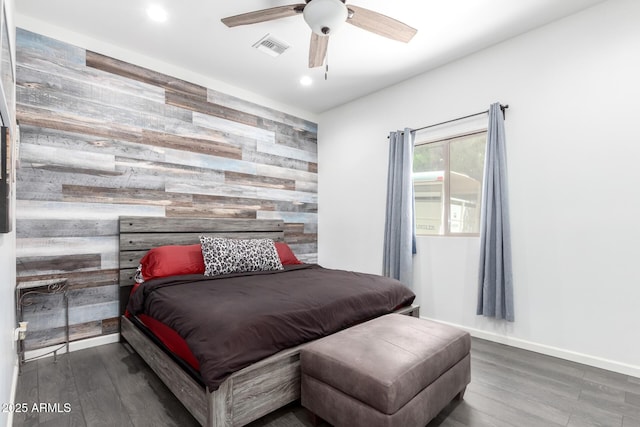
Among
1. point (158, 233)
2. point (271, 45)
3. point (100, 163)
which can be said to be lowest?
point (158, 233)

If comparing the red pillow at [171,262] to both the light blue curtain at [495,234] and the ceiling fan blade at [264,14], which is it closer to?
the ceiling fan blade at [264,14]

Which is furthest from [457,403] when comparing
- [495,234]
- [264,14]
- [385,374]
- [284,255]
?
[264,14]

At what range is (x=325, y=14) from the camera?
2074 millimetres

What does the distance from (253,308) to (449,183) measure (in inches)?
102

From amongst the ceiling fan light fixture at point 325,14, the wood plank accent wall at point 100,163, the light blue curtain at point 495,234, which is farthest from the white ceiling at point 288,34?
the light blue curtain at point 495,234

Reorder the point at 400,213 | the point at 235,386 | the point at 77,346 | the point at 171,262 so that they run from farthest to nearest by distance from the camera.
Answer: the point at 400,213, the point at 171,262, the point at 77,346, the point at 235,386

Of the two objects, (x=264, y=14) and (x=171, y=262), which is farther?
(x=171, y=262)

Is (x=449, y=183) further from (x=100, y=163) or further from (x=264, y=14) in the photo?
(x=100, y=163)

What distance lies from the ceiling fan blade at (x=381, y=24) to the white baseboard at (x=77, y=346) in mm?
3379

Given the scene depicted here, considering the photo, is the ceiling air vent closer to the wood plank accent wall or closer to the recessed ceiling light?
the recessed ceiling light

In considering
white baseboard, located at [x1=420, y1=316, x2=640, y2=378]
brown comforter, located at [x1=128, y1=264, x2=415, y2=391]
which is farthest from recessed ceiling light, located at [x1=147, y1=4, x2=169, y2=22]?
white baseboard, located at [x1=420, y1=316, x2=640, y2=378]

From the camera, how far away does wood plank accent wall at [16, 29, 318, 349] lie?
8.49 feet

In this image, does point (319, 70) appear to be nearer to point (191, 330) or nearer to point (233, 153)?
point (233, 153)

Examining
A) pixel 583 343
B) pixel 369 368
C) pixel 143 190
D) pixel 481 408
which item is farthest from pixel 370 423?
pixel 143 190
